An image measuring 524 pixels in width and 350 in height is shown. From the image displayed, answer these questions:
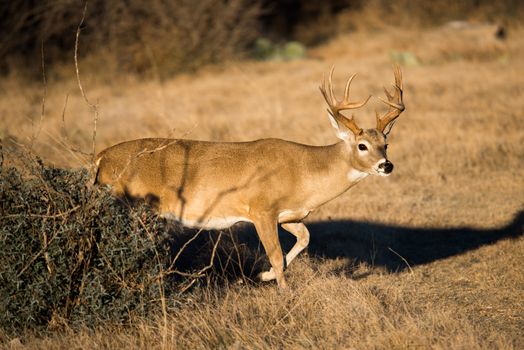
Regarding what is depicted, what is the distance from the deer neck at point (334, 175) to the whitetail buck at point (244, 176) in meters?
0.01

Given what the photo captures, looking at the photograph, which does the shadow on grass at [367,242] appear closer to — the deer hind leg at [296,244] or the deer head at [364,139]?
the deer hind leg at [296,244]

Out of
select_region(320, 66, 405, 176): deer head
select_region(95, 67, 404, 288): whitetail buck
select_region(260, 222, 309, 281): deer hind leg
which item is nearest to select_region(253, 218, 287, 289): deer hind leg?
select_region(95, 67, 404, 288): whitetail buck

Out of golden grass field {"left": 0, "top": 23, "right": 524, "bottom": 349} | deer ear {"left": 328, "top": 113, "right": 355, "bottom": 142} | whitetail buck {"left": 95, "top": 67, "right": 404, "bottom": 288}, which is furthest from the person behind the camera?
deer ear {"left": 328, "top": 113, "right": 355, "bottom": 142}

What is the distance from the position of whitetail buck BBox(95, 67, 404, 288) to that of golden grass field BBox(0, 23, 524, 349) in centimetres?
59

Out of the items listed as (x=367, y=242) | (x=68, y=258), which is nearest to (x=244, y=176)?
(x=68, y=258)

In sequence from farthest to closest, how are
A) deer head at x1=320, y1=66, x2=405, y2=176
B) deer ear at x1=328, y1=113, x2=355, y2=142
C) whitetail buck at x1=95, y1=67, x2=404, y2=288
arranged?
deer ear at x1=328, y1=113, x2=355, y2=142
deer head at x1=320, y1=66, x2=405, y2=176
whitetail buck at x1=95, y1=67, x2=404, y2=288

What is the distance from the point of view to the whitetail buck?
763 cm

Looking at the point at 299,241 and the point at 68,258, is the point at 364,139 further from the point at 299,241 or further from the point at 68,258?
the point at 68,258

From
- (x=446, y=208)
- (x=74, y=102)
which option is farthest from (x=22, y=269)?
(x=74, y=102)

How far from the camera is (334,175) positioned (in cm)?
797

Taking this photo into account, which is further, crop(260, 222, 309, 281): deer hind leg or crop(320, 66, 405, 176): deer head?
crop(260, 222, 309, 281): deer hind leg

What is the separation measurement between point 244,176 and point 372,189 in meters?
5.10

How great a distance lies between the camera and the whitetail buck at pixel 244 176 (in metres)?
7.63

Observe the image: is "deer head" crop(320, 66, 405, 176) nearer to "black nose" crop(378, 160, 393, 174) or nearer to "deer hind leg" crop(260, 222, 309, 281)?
"black nose" crop(378, 160, 393, 174)
